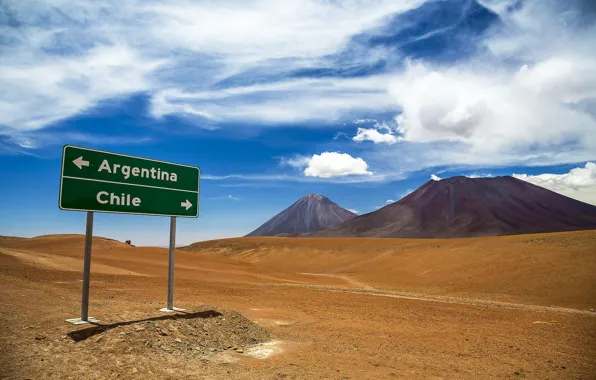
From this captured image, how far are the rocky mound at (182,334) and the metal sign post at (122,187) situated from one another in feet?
2.65

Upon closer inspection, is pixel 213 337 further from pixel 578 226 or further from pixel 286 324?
pixel 578 226

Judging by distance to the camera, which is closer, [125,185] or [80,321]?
[80,321]

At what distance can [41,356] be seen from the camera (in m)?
6.41

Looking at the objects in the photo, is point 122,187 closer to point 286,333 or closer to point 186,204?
point 186,204

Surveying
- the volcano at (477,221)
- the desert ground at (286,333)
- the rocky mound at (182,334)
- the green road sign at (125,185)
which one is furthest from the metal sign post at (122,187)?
the volcano at (477,221)

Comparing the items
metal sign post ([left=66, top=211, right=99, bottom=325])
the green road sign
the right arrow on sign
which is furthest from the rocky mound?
the right arrow on sign

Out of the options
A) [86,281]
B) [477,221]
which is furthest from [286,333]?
[477,221]

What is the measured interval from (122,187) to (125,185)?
9 cm

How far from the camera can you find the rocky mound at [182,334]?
23.9 feet

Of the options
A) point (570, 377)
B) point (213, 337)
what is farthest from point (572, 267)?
point (213, 337)

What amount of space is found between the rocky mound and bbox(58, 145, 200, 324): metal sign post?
81 cm

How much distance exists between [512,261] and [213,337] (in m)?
26.6

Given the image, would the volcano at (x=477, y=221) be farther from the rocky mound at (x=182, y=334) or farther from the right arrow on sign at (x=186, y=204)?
the rocky mound at (x=182, y=334)

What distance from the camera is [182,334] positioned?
8.45 meters
